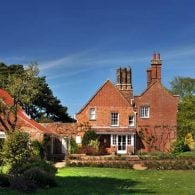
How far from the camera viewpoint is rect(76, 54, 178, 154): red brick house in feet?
221

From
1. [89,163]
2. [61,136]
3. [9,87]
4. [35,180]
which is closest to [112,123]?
[61,136]

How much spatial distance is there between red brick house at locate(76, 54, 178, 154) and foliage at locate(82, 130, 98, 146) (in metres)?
1.64

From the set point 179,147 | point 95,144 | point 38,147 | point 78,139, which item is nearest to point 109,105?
point 78,139

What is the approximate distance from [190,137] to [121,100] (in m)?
9.78

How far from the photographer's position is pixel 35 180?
78.1 feet

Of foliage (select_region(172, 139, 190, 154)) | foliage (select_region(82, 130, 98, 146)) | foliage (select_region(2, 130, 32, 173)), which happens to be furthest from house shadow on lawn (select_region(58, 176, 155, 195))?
foliage (select_region(82, 130, 98, 146))

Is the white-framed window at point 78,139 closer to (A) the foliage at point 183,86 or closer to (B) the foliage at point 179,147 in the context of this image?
(B) the foliage at point 179,147

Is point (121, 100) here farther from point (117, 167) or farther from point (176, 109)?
point (117, 167)

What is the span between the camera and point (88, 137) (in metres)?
64.6

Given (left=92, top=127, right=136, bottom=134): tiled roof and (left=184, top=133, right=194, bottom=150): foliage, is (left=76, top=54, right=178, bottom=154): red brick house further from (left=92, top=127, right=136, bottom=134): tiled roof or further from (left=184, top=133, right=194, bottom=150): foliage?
(left=184, top=133, right=194, bottom=150): foliage

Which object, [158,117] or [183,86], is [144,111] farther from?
[183,86]

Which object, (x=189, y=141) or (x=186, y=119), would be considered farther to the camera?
(x=186, y=119)

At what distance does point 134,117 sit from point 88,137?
7.55 metres

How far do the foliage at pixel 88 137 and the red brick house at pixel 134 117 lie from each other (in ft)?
5.37
